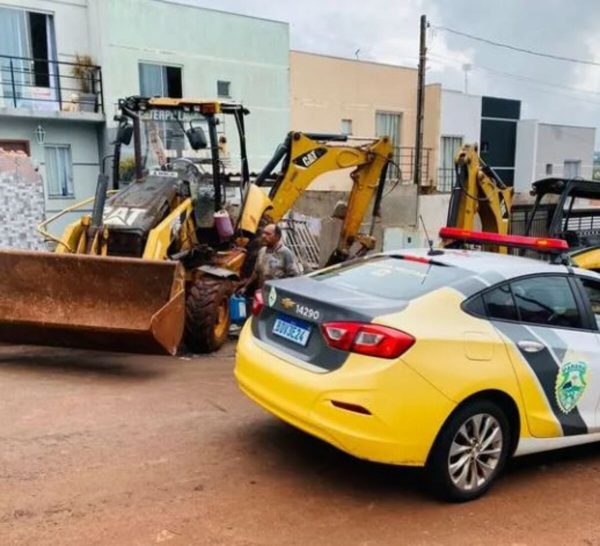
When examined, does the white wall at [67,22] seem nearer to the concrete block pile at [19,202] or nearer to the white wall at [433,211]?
the concrete block pile at [19,202]

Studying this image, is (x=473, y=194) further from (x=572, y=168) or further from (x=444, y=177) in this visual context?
(x=572, y=168)

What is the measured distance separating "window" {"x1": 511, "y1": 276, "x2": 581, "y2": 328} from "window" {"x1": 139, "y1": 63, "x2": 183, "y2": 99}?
15.0 m

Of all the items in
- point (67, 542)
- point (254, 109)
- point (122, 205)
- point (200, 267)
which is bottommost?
point (67, 542)

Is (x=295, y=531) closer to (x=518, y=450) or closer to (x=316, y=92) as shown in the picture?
(x=518, y=450)

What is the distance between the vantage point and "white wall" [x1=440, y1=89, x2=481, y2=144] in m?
26.4

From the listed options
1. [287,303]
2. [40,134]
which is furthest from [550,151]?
[287,303]

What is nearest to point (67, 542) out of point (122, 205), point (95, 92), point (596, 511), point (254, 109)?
point (596, 511)

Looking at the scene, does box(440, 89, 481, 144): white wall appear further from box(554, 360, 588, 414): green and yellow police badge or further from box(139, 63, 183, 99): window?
box(554, 360, 588, 414): green and yellow police badge

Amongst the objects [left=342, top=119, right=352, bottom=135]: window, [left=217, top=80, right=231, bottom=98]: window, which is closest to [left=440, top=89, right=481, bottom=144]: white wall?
[left=342, top=119, right=352, bottom=135]: window

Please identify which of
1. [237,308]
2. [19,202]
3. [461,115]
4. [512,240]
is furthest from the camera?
[461,115]

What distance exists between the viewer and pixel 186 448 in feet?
15.6

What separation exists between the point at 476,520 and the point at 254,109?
17.1m

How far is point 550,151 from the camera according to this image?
101 feet

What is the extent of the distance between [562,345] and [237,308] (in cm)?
510
